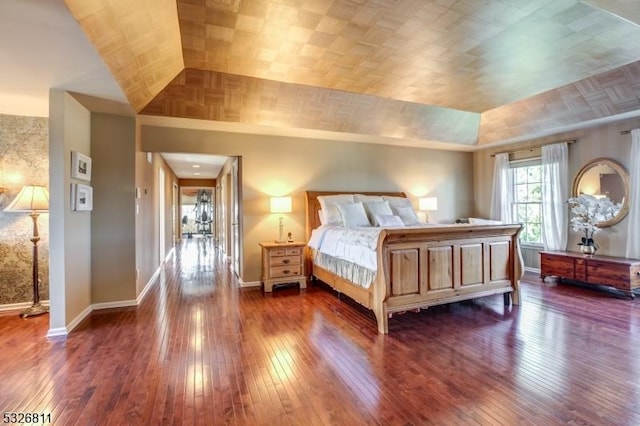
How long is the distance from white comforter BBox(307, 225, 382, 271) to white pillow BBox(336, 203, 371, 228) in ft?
0.95

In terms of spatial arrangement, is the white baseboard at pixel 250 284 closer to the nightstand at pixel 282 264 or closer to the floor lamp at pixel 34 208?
the nightstand at pixel 282 264

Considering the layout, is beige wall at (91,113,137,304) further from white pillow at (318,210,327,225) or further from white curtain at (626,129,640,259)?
white curtain at (626,129,640,259)

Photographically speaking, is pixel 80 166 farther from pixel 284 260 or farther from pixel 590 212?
pixel 590 212

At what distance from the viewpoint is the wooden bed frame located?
10.1 ft

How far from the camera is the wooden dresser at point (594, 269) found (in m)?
4.00

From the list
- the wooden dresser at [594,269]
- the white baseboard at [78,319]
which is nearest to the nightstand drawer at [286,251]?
the white baseboard at [78,319]

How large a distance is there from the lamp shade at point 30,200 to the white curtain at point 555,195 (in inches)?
291

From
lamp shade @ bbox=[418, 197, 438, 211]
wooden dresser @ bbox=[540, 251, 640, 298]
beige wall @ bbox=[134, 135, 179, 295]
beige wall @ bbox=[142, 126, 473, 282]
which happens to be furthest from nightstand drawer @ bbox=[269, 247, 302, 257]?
wooden dresser @ bbox=[540, 251, 640, 298]

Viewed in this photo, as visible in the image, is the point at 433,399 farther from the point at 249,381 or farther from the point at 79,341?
the point at 79,341

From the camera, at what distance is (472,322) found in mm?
3301

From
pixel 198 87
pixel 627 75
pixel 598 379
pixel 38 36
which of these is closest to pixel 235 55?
A: pixel 198 87

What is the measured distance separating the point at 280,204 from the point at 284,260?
870 mm

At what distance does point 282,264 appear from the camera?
183 inches

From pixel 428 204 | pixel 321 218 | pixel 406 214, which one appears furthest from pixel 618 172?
pixel 321 218
